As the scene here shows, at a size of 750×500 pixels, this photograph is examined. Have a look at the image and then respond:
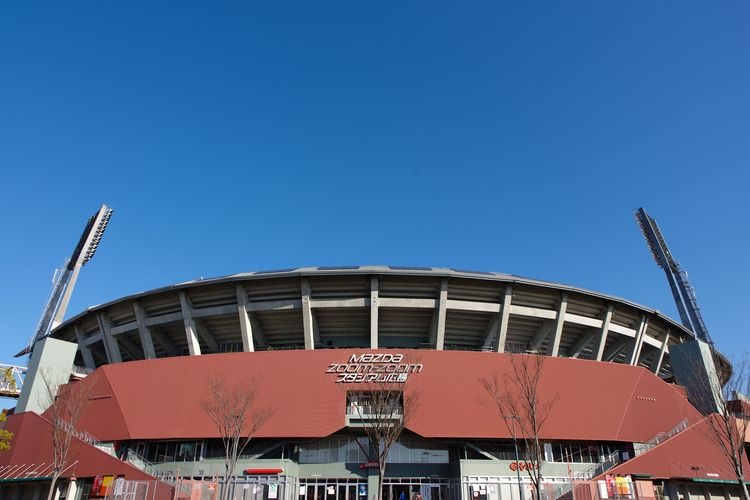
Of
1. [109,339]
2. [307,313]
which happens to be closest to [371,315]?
[307,313]

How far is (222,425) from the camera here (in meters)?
30.6

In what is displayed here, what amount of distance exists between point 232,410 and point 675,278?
4484cm

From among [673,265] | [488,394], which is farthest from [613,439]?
[673,265]

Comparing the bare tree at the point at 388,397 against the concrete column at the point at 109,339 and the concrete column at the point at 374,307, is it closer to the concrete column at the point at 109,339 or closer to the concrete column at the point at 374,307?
the concrete column at the point at 374,307

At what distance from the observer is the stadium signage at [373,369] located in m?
31.9

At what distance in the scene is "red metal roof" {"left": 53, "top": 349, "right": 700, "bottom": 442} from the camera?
31.2 metres

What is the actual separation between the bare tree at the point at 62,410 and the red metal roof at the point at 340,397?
1029 millimetres

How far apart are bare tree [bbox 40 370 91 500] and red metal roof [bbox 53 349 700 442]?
3.38ft

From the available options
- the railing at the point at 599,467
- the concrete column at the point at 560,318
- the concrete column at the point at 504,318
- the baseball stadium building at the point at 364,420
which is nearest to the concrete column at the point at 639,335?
Answer: the baseball stadium building at the point at 364,420

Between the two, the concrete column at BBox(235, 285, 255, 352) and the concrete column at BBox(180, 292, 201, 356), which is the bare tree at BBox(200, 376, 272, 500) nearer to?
the concrete column at BBox(235, 285, 255, 352)

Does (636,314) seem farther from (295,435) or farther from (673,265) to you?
(295,435)

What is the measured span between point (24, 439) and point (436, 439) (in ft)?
87.7

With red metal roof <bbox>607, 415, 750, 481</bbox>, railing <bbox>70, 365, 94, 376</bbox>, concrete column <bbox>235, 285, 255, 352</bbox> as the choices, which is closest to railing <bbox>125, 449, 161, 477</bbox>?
concrete column <bbox>235, 285, 255, 352</bbox>

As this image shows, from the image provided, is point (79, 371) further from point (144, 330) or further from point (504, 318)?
point (504, 318)
